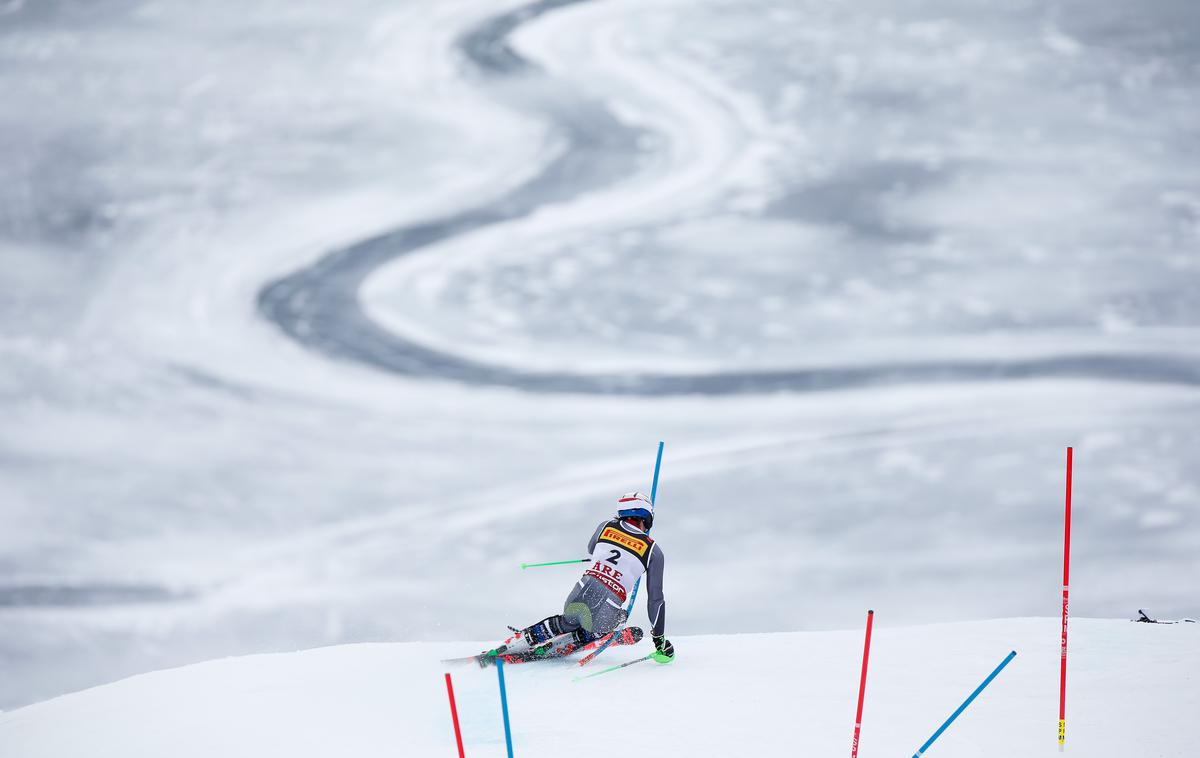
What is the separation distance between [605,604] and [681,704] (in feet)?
3.28

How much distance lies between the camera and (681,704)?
6.69 m

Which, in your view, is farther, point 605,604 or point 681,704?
point 605,604

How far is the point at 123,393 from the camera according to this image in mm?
13938

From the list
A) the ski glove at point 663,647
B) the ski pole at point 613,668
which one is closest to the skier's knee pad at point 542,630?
the ski pole at point 613,668

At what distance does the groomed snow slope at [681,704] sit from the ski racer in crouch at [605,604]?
157 millimetres

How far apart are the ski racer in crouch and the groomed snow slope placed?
16 centimetres

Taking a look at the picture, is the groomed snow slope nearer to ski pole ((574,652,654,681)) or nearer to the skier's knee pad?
ski pole ((574,652,654,681))


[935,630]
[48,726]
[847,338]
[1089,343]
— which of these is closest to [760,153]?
[847,338]

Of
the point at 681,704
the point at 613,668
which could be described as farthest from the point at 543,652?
the point at 681,704

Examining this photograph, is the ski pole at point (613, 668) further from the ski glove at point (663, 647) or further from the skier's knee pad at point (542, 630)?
the skier's knee pad at point (542, 630)

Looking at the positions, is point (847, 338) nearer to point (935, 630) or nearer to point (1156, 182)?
point (1156, 182)

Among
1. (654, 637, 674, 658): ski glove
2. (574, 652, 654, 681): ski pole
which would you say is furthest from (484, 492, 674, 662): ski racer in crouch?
(574, 652, 654, 681): ski pole

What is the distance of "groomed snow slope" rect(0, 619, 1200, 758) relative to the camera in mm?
6125

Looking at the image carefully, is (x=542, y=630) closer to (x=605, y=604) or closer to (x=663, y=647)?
(x=605, y=604)
